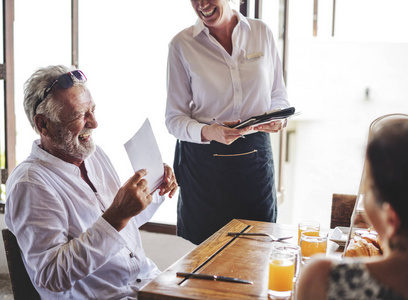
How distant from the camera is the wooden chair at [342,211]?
6.56 feet

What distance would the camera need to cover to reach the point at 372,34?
160 inches

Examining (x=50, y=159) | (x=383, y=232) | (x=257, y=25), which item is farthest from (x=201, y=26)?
(x=383, y=232)

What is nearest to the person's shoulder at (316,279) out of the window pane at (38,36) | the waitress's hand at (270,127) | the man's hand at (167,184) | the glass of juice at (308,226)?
the glass of juice at (308,226)

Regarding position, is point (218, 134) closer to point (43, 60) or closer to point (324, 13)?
point (43, 60)

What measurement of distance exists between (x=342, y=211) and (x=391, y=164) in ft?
4.48

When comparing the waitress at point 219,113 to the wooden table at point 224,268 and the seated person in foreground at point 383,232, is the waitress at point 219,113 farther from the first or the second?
the seated person in foreground at point 383,232

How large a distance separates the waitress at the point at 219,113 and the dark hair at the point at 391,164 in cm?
122

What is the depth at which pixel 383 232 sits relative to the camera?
0.80 metres

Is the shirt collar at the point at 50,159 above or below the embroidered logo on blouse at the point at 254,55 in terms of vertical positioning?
below

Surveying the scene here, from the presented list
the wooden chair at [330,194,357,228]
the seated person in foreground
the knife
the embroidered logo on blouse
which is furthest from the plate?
the embroidered logo on blouse

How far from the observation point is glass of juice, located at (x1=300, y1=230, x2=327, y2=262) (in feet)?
4.43

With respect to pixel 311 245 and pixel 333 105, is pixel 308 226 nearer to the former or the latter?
pixel 311 245

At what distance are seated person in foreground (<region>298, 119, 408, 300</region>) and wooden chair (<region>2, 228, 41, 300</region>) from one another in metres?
0.94

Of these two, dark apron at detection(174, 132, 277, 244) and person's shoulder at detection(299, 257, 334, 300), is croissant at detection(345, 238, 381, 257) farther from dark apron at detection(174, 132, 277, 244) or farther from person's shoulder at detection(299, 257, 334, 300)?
dark apron at detection(174, 132, 277, 244)
